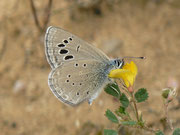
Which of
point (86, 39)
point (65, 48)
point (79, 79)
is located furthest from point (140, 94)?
point (86, 39)

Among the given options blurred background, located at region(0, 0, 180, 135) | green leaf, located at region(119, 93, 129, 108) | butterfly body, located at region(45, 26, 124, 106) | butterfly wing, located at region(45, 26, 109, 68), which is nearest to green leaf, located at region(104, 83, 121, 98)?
green leaf, located at region(119, 93, 129, 108)

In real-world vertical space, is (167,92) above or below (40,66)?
below

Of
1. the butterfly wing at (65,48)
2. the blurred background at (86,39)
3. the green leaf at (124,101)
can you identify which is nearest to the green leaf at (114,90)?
the green leaf at (124,101)

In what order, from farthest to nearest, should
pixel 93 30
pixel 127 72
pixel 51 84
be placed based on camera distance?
1. pixel 93 30
2. pixel 51 84
3. pixel 127 72

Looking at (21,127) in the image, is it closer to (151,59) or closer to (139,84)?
(139,84)

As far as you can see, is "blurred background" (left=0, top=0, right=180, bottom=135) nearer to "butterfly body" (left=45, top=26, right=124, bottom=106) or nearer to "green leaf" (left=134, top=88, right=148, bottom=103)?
"butterfly body" (left=45, top=26, right=124, bottom=106)

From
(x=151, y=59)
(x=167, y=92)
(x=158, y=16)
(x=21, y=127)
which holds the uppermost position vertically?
(x=158, y=16)

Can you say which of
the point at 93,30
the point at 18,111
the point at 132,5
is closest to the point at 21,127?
the point at 18,111

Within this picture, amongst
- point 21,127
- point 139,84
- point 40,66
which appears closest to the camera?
point 21,127
